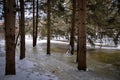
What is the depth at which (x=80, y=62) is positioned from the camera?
427 inches

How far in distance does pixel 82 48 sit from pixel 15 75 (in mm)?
3762

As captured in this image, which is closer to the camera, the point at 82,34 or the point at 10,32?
the point at 10,32

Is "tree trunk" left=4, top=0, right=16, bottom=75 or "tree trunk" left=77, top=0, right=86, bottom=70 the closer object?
"tree trunk" left=4, top=0, right=16, bottom=75

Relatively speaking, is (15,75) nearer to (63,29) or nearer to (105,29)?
(105,29)

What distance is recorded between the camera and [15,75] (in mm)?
8484

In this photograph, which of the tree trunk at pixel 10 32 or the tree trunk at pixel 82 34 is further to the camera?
the tree trunk at pixel 82 34

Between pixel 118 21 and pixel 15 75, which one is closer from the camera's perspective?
pixel 15 75

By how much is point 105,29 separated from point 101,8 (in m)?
3.21

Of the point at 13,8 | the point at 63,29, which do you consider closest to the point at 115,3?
the point at 13,8

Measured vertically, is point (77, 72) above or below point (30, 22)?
below

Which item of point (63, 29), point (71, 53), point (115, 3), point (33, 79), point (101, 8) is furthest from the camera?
point (63, 29)

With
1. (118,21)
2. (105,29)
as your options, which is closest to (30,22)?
(105,29)

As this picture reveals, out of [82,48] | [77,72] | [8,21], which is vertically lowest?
[77,72]

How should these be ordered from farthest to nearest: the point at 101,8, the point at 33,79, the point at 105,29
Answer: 1. the point at 105,29
2. the point at 101,8
3. the point at 33,79
